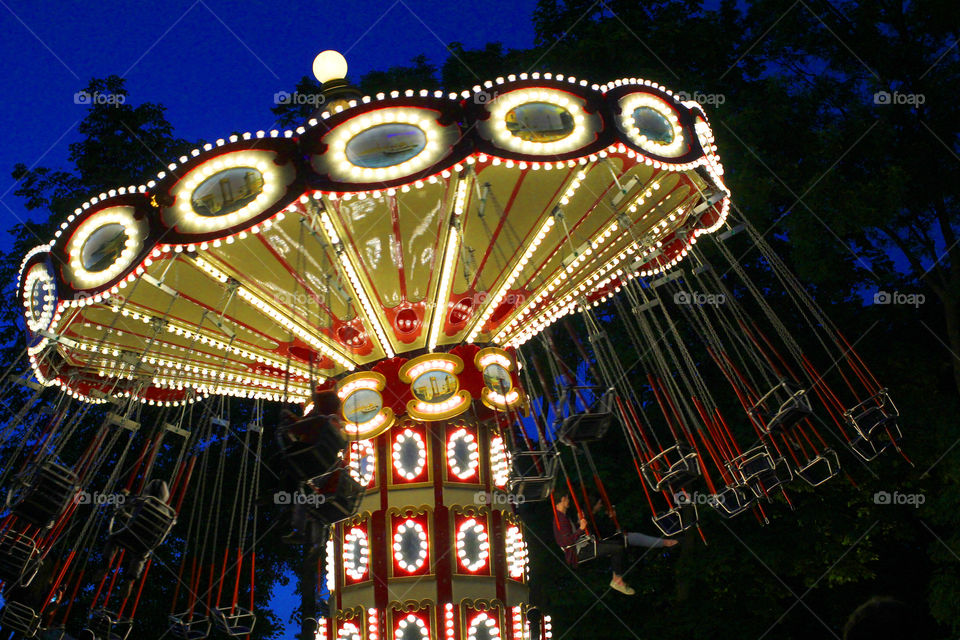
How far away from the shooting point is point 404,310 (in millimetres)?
11922

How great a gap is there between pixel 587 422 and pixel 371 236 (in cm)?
316

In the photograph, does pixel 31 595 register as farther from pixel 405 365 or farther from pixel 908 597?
pixel 908 597

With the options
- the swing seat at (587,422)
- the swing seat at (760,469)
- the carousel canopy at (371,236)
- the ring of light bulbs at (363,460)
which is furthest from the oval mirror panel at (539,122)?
the ring of light bulbs at (363,460)

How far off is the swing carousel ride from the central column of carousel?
0.03 meters

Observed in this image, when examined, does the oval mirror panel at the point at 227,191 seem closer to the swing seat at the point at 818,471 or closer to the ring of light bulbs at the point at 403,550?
the ring of light bulbs at the point at 403,550

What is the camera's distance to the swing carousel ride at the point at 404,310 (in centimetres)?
919

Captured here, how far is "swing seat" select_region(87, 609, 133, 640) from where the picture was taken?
10.8 metres

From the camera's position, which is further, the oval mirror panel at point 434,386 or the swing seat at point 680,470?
the oval mirror panel at point 434,386

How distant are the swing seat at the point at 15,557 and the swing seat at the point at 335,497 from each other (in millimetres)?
3481

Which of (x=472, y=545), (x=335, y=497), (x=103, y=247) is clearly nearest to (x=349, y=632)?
(x=472, y=545)

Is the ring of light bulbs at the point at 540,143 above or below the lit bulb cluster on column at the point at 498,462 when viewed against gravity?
above

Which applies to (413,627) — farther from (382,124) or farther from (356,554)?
(382,124)

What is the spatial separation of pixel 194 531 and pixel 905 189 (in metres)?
14.7

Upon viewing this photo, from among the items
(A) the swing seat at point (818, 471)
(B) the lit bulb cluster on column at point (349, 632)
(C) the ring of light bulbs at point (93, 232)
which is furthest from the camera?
(B) the lit bulb cluster on column at point (349, 632)
